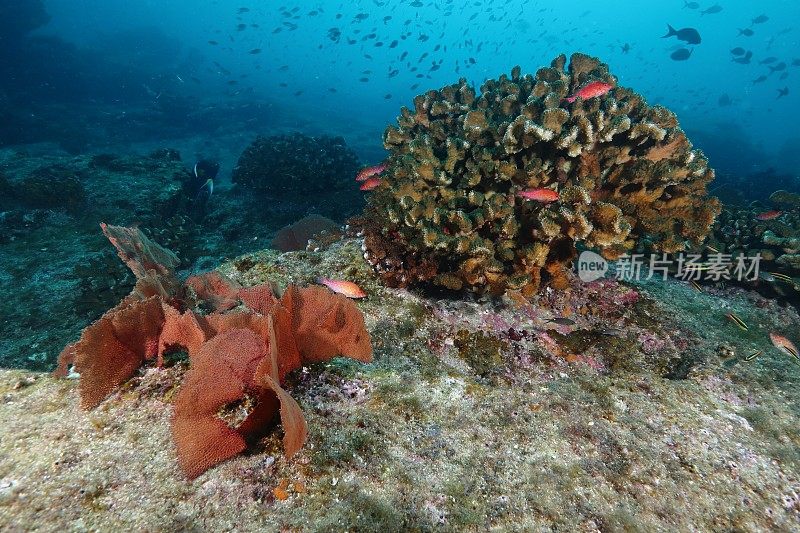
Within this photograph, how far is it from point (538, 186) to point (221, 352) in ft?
12.3

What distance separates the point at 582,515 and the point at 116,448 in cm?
287

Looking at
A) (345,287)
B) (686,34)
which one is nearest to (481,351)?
(345,287)

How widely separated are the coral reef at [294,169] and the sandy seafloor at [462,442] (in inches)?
338

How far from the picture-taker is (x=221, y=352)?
7.26ft

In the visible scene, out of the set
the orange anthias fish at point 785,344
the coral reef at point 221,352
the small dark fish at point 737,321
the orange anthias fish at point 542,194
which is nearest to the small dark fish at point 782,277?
the small dark fish at point 737,321

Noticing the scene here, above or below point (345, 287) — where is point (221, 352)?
above

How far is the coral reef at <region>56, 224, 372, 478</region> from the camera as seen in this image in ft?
6.82

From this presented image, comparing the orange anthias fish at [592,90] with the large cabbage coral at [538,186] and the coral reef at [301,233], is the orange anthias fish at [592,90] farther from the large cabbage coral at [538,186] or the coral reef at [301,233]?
the coral reef at [301,233]

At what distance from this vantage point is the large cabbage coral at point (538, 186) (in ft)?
13.3

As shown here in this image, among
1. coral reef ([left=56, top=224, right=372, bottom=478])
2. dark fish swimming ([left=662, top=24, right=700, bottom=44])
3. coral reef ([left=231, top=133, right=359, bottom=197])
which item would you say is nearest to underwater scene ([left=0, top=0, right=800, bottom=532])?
coral reef ([left=56, top=224, right=372, bottom=478])

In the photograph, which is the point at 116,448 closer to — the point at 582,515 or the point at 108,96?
the point at 582,515

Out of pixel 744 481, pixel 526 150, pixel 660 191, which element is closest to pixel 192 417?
pixel 744 481

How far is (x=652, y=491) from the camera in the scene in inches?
100

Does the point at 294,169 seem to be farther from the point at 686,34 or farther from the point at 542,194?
the point at 686,34
